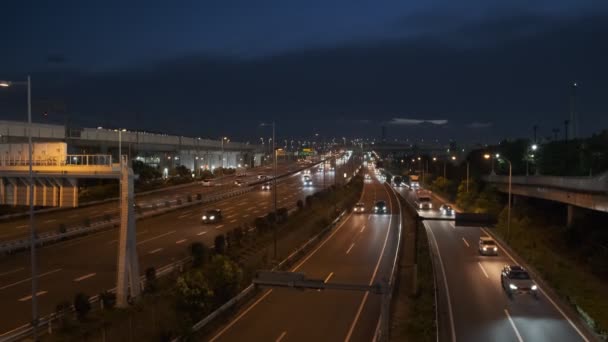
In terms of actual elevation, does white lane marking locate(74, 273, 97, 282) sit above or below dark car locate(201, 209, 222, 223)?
below

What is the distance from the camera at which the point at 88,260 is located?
28.9m

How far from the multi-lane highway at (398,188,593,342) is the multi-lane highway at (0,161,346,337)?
13.6 metres

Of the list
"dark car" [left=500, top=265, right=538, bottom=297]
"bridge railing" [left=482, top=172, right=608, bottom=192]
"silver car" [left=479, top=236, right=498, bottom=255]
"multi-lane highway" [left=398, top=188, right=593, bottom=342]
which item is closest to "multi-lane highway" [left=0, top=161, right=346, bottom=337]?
"multi-lane highway" [left=398, top=188, right=593, bottom=342]

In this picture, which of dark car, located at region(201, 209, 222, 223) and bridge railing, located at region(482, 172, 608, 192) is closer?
bridge railing, located at region(482, 172, 608, 192)

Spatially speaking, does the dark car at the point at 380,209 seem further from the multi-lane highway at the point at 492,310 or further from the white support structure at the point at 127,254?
the white support structure at the point at 127,254

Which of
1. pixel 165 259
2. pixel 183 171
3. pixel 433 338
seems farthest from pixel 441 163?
pixel 433 338

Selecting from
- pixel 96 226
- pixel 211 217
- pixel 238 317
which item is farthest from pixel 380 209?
Answer: pixel 238 317

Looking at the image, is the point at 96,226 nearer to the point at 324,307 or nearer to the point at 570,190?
the point at 324,307

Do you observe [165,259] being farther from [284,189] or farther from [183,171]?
[183,171]

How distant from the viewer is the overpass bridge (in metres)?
32.6

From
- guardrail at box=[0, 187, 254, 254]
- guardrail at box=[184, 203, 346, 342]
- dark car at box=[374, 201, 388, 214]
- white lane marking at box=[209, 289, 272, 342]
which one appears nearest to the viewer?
white lane marking at box=[209, 289, 272, 342]

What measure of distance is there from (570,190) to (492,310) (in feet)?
66.9

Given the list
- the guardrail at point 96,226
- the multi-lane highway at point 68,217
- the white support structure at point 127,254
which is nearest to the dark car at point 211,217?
the guardrail at point 96,226

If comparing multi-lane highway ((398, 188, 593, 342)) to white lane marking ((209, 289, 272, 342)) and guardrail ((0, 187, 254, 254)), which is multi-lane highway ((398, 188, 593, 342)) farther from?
guardrail ((0, 187, 254, 254))
